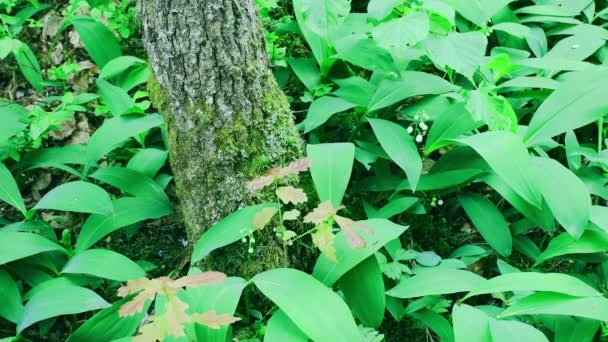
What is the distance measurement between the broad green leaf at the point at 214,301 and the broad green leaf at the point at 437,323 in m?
0.56

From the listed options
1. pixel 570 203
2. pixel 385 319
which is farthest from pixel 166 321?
pixel 570 203

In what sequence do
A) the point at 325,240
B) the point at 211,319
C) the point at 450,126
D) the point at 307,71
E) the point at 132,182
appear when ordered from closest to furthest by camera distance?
the point at 211,319 < the point at 325,240 < the point at 450,126 < the point at 132,182 < the point at 307,71

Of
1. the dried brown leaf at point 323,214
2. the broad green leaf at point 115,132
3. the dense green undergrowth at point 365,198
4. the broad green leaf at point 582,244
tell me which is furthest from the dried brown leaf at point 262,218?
the broad green leaf at point 582,244

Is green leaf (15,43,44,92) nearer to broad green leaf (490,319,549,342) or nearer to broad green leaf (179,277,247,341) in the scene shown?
broad green leaf (179,277,247,341)

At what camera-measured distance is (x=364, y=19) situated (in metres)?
2.32

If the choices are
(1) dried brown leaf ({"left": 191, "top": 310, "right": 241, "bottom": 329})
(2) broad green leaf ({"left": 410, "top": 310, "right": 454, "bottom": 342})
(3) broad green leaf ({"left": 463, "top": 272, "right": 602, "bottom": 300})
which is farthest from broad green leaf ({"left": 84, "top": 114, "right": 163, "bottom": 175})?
(3) broad green leaf ({"left": 463, "top": 272, "right": 602, "bottom": 300})

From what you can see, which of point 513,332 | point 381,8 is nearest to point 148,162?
point 381,8

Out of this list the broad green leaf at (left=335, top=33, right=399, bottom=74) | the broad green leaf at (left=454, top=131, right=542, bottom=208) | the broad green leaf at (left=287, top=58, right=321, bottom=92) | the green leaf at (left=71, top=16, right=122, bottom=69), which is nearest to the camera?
the broad green leaf at (left=454, top=131, right=542, bottom=208)

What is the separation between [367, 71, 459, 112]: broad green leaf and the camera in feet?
6.63

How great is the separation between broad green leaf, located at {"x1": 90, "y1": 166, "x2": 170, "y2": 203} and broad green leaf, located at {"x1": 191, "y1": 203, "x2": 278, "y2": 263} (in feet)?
1.28

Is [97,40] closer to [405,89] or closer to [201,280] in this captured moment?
[405,89]

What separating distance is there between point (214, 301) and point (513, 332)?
79 centimetres

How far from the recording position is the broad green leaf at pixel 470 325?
1447 mm

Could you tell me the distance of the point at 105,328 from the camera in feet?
5.32
